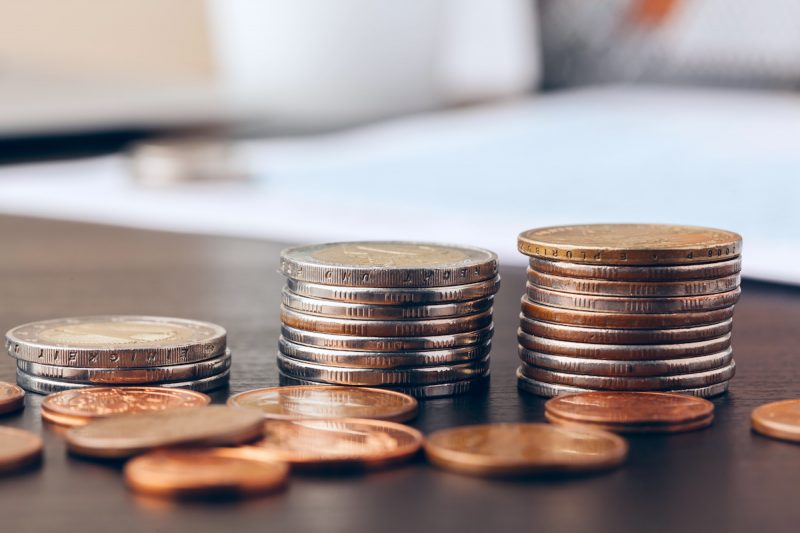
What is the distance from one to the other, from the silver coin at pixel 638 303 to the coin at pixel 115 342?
27cm

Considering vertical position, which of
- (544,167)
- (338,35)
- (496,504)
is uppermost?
(338,35)

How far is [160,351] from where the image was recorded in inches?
40.0

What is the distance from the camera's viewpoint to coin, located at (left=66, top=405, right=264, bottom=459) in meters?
0.80

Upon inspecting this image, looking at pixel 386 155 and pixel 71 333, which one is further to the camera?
pixel 386 155

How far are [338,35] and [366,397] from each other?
3058 millimetres

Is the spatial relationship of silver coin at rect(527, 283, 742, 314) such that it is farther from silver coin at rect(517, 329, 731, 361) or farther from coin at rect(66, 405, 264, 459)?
coin at rect(66, 405, 264, 459)

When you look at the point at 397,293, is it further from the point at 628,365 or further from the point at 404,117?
the point at 404,117

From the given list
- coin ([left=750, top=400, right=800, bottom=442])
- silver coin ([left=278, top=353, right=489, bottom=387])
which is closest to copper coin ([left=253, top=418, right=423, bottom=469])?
silver coin ([left=278, top=353, right=489, bottom=387])

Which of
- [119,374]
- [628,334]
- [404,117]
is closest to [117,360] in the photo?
[119,374]

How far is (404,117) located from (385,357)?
3252 mm

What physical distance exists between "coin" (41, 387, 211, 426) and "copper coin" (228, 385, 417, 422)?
0.13 ft

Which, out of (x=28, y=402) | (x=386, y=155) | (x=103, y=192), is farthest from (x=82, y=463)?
(x=386, y=155)

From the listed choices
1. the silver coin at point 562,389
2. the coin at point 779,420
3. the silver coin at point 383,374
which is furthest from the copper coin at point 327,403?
the coin at point 779,420

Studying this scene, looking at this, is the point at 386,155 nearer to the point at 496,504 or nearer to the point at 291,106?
the point at 291,106
